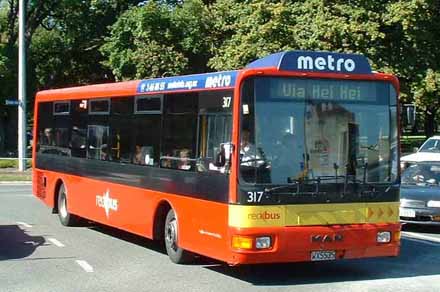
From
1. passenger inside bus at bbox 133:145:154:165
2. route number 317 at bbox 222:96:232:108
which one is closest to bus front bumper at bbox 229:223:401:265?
route number 317 at bbox 222:96:232:108

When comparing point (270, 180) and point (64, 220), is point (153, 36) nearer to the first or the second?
point (64, 220)

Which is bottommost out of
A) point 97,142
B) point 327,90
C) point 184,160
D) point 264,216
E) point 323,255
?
point 323,255

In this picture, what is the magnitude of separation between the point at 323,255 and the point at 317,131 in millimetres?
1526

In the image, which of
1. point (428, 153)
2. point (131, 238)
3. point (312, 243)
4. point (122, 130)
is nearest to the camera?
point (312, 243)

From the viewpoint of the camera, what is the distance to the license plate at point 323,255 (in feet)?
30.8

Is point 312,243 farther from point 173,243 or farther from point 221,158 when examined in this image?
point 173,243

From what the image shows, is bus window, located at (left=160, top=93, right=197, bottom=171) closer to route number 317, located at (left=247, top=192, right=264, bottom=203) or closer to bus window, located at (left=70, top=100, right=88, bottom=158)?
route number 317, located at (left=247, top=192, right=264, bottom=203)

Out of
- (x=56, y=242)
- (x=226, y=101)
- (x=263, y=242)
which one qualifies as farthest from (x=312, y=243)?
(x=56, y=242)

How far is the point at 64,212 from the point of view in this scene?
1562cm

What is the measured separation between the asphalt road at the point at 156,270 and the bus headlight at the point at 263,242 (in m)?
0.53

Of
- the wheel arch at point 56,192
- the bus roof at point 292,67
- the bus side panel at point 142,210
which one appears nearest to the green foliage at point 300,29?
the bus side panel at point 142,210

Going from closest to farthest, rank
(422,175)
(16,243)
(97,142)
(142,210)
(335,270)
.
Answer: (335,270)
(142,210)
(16,243)
(97,142)
(422,175)

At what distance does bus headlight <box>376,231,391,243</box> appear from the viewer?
9758 mm

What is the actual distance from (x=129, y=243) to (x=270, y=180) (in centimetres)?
458
